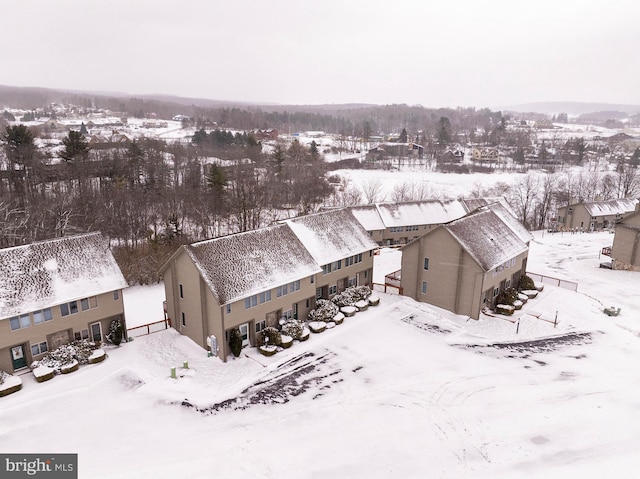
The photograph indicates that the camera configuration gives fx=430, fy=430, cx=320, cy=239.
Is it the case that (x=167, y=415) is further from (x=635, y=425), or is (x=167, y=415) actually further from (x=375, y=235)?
(x=375, y=235)

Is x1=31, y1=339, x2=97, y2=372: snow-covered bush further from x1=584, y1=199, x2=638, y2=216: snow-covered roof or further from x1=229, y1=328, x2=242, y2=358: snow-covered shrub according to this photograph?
x1=584, y1=199, x2=638, y2=216: snow-covered roof

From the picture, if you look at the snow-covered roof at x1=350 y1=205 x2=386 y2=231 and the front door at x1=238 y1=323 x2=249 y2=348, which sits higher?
the snow-covered roof at x1=350 y1=205 x2=386 y2=231

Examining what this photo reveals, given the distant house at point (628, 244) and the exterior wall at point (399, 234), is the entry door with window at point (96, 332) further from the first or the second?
the distant house at point (628, 244)

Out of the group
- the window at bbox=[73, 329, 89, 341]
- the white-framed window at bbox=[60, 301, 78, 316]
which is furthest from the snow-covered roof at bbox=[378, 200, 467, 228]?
the white-framed window at bbox=[60, 301, 78, 316]

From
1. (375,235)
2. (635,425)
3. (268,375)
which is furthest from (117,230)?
(635,425)

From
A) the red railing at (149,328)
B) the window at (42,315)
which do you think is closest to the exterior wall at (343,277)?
the red railing at (149,328)

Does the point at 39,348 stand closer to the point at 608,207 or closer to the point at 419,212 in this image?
the point at 419,212
